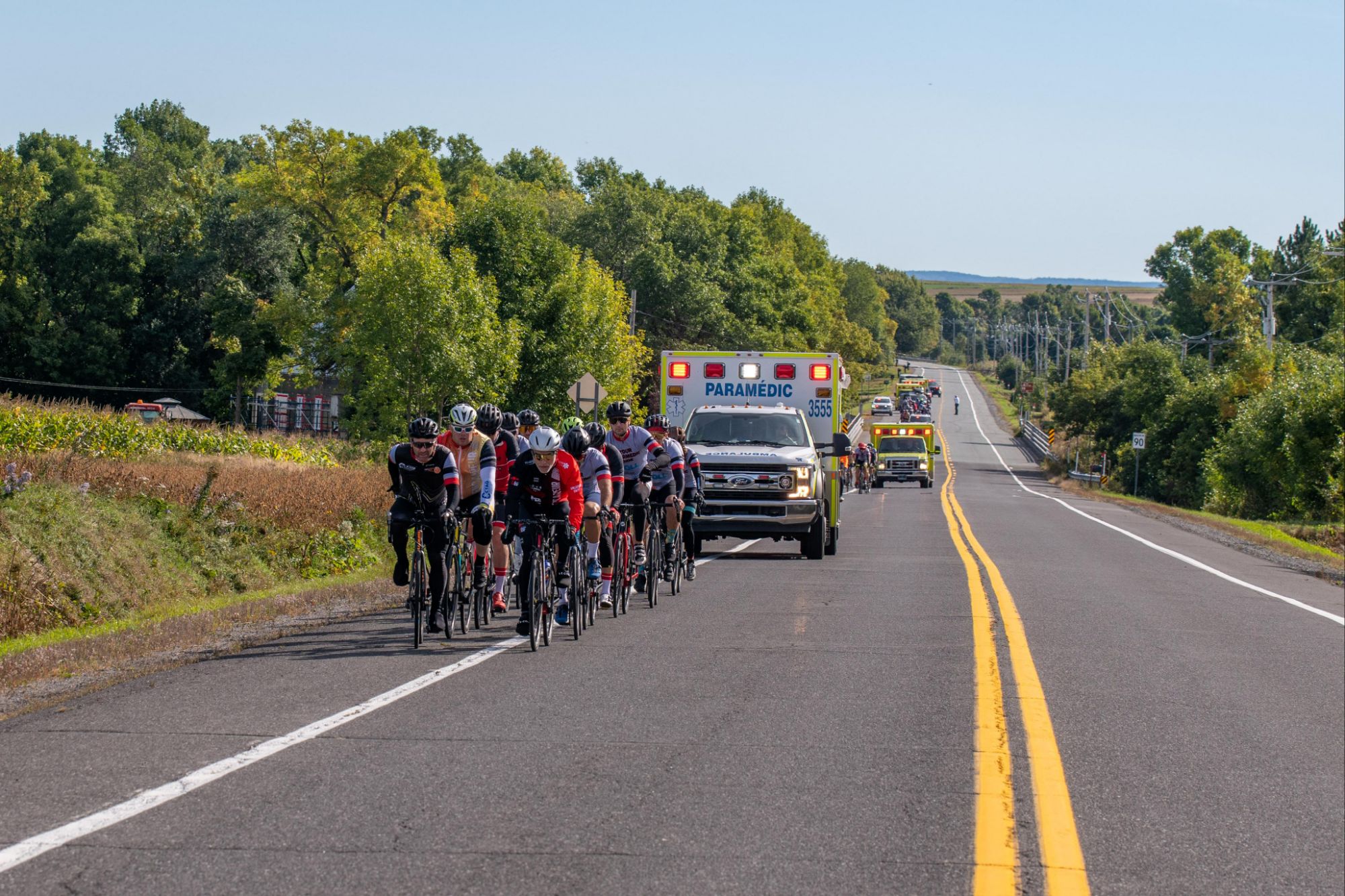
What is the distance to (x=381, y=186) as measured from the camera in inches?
2719

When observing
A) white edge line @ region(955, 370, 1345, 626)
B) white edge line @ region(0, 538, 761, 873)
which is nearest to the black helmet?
white edge line @ region(0, 538, 761, 873)

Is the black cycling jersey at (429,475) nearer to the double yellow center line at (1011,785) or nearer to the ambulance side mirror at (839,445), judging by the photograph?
the double yellow center line at (1011,785)

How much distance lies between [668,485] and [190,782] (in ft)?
31.6

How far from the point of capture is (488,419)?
13.0m

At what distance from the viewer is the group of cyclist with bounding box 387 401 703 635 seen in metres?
12.1

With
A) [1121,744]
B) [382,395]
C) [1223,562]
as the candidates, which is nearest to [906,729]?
[1121,744]

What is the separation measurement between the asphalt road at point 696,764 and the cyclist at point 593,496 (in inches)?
25.7

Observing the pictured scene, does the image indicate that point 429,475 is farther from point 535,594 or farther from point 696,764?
point 696,764

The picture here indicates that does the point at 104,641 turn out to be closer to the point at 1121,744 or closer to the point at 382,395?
the point at 1121,744

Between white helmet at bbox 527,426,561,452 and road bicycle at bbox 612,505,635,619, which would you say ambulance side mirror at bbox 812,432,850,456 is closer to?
road bicycle at bbox 612,505,635,619

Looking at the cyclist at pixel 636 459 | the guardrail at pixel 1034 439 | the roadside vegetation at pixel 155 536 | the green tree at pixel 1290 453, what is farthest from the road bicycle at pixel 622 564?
the guardrail at pixel 1034 439

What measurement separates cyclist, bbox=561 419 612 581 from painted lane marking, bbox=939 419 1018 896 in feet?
11.3

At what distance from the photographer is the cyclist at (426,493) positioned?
12.0 meters

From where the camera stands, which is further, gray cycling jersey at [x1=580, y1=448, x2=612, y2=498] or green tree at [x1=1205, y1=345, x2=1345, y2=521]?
green tree at [x1=1205, y1=345, x2=1345, y2=521]
